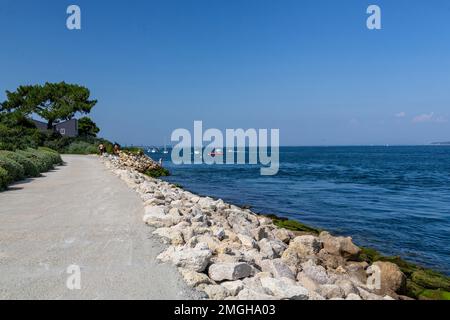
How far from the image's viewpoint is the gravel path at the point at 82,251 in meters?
4.72

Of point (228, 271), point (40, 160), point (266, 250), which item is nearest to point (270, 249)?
point (266, 250)

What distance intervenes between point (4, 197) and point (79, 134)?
152 feet

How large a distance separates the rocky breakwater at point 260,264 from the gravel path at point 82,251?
0.99 feet

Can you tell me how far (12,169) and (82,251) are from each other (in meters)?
10.3

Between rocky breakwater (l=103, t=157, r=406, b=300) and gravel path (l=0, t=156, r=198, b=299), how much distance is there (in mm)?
303

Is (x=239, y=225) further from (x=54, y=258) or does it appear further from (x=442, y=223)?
(x=442, y=223)

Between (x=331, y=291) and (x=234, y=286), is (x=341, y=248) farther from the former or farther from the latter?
(x=234, y=286)

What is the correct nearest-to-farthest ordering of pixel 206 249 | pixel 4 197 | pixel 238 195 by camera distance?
pixel 206 249, pixel 4 197, pixel 238 195

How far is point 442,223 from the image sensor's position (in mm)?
15297

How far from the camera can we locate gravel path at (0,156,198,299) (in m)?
4.72

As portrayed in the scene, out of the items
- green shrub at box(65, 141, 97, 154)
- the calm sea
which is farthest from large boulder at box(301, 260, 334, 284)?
green shrub at box(65, 141, 97, 154)

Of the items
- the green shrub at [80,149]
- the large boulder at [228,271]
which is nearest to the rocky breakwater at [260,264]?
the large boulder at [228,271]

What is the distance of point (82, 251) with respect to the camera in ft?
20.5
